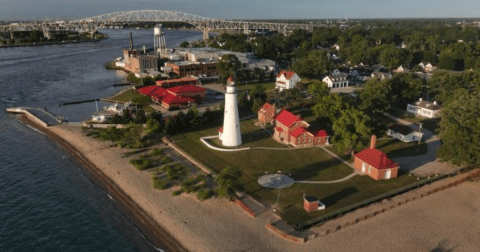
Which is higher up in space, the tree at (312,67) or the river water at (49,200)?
the tree at (312,67)

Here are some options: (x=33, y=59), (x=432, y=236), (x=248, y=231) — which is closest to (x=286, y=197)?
(x=248, y=231)

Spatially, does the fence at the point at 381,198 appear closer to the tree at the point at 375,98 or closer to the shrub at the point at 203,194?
the shrub at the point at 203,194

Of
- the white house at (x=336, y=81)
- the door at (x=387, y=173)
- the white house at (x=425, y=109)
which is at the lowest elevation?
the door at (x=387, y=173)

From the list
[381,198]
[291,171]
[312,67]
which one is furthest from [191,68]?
[381,198]

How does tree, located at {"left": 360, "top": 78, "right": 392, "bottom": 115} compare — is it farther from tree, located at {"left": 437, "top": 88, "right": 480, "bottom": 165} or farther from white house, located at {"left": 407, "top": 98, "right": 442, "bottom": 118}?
tree, located at {"left": 437, "top": 88, "right": 480, "bottom": 165}

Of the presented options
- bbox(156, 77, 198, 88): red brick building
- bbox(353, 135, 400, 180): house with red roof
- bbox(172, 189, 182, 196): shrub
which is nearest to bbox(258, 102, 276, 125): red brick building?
bbox(353, 135, 400, 180): house with red roof

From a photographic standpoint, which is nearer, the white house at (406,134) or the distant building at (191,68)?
the white house at (406,134)

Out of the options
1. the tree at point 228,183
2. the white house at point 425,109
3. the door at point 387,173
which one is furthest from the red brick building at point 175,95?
the door at point 387,173

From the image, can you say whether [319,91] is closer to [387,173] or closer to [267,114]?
[267,114]
